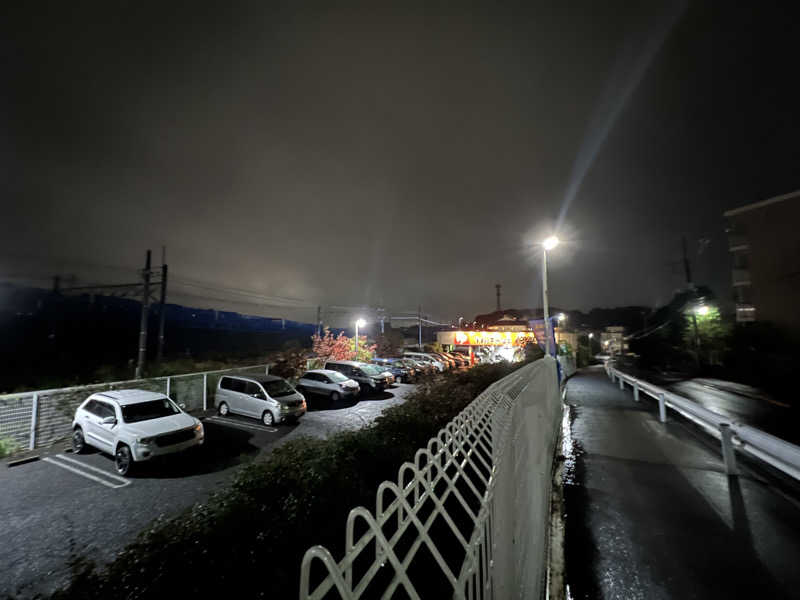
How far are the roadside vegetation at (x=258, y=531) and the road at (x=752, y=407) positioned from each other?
10.6 metres

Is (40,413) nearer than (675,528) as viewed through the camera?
No

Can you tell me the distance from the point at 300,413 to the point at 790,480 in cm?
1182

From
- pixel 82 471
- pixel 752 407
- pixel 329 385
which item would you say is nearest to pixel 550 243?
pixel 752 407

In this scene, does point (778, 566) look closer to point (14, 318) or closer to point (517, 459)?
point (517, 459)

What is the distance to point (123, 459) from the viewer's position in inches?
282

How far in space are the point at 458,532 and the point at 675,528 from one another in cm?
424

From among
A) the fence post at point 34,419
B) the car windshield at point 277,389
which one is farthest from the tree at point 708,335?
the fence post at point 34,419

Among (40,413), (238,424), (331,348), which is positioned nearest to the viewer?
(40,413)

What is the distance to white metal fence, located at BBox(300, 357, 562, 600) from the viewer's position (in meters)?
1.46

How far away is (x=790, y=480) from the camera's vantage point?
17.8 ft

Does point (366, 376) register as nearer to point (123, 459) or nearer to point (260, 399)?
point (260, 399)

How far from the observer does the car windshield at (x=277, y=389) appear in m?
11.2

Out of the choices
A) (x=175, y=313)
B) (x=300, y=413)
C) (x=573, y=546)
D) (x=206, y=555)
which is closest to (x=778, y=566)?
(x=573, y=546)

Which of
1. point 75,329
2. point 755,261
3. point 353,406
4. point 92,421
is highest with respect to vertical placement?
point 755,261
